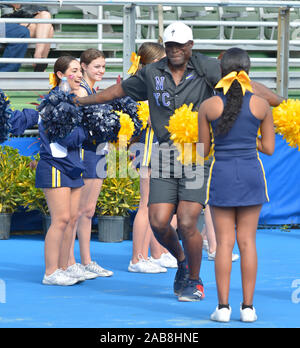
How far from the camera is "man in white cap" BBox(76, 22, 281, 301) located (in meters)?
5.55

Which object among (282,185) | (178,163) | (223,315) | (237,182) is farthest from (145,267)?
(282,185)

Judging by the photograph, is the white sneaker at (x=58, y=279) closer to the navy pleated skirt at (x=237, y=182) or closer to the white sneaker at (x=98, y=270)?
the white sneaker at (x=98, y=270)

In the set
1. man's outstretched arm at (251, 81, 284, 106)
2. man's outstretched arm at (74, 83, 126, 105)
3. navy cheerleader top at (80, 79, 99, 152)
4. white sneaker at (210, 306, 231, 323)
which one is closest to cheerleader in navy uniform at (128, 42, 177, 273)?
navy cheerleader top at (80, 79, 99, 152)

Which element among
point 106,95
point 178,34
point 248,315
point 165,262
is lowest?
point 165,262

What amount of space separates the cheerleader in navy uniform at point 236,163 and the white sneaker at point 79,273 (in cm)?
170

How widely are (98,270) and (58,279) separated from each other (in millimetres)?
544

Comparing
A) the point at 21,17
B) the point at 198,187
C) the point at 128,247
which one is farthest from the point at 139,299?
the point at 21,17

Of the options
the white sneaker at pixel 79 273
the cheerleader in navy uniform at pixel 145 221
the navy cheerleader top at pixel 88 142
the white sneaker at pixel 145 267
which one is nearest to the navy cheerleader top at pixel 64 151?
the navy cheerleader top at pixel 88 142

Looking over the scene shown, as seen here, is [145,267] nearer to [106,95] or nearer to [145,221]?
[145,221]

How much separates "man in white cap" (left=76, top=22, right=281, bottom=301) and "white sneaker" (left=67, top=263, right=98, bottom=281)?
0.94 m

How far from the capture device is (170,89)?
5.56 metres

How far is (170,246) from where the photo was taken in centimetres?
579

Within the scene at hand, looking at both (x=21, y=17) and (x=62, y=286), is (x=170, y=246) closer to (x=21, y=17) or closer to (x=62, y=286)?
(x=62, y=286)

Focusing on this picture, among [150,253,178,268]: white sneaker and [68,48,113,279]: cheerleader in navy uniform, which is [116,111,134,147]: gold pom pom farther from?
[150,253,178,268]: white sneaker
